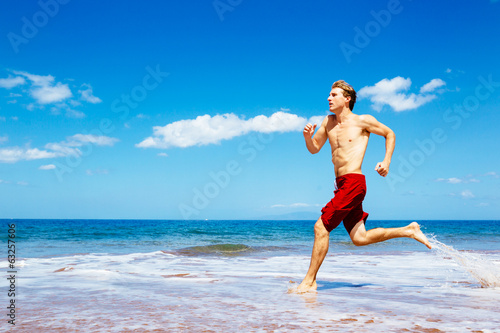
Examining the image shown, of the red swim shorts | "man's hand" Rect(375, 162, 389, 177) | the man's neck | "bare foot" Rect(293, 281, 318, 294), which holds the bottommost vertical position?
"bare foot" Rect(293, 281, 318, 294)

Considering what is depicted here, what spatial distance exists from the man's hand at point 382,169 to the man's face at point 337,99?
0.71 metres

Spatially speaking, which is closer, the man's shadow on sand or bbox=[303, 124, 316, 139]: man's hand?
bbox=[303, 124, 316, 139]: man's hand

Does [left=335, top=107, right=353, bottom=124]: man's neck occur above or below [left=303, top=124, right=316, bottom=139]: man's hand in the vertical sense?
above

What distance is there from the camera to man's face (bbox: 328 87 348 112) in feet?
12.4

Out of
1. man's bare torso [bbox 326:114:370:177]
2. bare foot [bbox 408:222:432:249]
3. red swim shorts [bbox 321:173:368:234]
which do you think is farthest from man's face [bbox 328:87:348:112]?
bare foot [bbox 408:222:432:249]

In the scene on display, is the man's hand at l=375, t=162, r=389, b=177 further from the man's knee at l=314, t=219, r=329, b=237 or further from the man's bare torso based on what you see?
the man's knee at l=314, t=219, r=329, b=237

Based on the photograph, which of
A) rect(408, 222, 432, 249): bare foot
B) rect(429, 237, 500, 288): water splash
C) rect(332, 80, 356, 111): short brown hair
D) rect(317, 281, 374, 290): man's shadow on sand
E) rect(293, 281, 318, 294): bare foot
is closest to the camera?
rect(293, 281, 318, 294): bare foot

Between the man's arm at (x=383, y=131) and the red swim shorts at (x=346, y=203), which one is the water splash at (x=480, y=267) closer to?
the red swim shorts at (x=346, y=203)

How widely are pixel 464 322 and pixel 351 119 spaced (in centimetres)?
202

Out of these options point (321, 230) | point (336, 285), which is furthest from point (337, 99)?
point (336, 285)

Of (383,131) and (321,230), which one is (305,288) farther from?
(383,131)

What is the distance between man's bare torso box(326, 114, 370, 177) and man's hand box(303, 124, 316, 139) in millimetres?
217

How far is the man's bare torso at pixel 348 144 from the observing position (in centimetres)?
361

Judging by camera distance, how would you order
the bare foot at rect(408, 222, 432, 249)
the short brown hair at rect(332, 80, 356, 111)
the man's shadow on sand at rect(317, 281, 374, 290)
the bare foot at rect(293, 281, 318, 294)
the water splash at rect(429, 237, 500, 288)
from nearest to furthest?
the bare foot at rect(293, 281, 318, 294) → the bare foot at rect(408, 222, 432, 249) → the water splash at rect(429, 237, 500, 288) → the short brown hair at rect(332, 80, 356, 111) → the man's shadow on sand at rect(317, 281, 374, 290)
